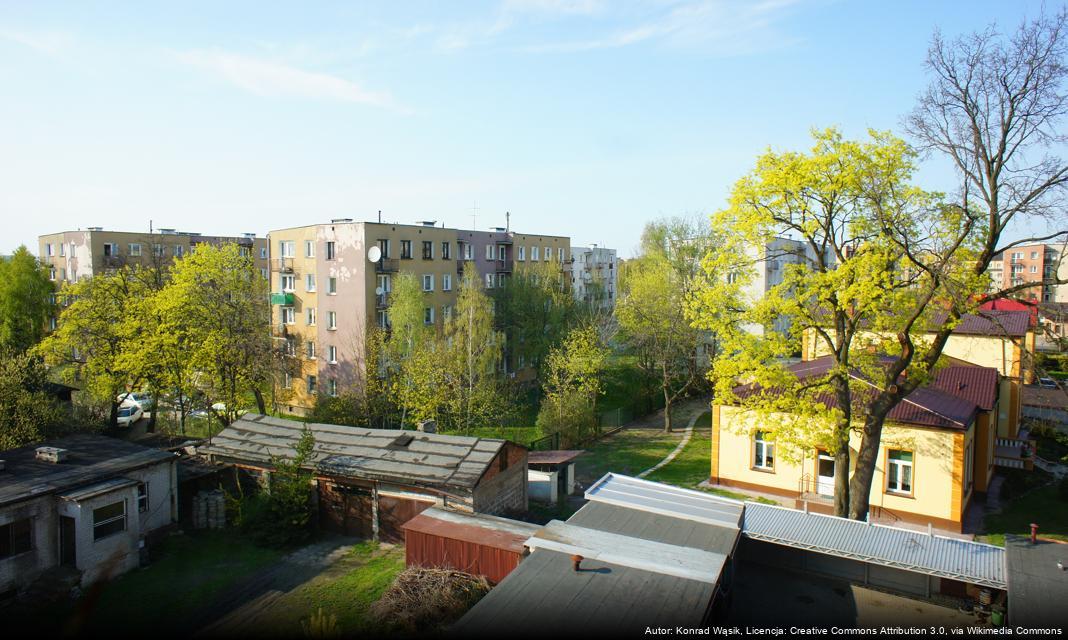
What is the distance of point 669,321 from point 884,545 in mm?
21423

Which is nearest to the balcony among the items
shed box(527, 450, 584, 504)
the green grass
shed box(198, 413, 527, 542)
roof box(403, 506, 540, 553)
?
shed box(198, 413, 527, 542)

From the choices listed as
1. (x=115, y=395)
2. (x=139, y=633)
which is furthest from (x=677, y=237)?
(x=139, y=633)

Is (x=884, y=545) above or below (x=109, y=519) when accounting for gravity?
above

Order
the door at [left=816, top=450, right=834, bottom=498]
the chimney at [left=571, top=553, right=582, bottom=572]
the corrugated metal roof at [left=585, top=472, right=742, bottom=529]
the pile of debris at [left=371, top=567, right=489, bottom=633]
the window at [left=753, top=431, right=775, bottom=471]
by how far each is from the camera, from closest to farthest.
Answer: the chimney at [left=571, top=553, right=582, bottom=572] → the pile of debris at [left=371, top=567, right=489, bottom=633] → the corrugated metal roof at [left=585, top=472, right=742, bottom=529] → the door at [left=816, top=450, right=834, bottom=498] → the window at [left=753, top=431, right=775, bottom=471]

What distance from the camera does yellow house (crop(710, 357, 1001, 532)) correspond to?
64.0 ft

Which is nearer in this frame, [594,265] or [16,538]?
[16,538]

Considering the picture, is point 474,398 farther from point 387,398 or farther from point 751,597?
point 751,597

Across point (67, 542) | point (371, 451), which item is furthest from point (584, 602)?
point (67, 542)

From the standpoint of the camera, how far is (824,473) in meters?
21.8

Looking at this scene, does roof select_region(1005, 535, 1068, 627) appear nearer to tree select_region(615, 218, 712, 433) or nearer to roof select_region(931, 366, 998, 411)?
roof select_region(931, 366, 998, 411)

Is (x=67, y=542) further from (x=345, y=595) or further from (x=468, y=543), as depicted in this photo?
(x=468, y=543)

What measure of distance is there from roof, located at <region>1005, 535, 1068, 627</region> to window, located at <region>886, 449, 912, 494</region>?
527cm

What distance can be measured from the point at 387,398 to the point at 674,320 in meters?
15.1

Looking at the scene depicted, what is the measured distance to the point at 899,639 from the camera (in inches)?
499
